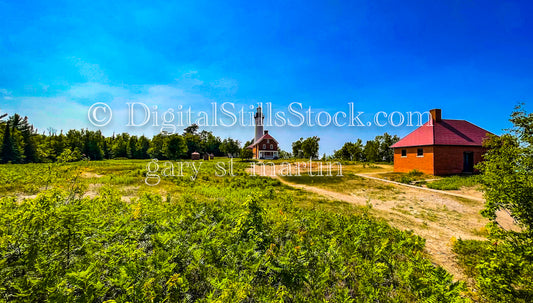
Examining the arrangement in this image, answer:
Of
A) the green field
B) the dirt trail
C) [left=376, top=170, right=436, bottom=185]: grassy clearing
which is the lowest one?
the dirt trail

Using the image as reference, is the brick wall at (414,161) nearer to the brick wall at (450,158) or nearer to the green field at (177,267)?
the brick wall at (450,158)

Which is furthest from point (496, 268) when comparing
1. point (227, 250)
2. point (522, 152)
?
point (227, 250)

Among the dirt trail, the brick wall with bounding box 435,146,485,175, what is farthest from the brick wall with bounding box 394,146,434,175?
the dirt trail

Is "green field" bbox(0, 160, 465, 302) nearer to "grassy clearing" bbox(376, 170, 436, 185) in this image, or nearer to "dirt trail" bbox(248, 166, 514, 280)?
"dirt trail" bbox(248, 166, 514, 280)

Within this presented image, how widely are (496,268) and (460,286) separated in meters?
1.35

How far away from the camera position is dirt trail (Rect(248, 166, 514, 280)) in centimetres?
550

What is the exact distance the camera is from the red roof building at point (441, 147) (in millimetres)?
19859

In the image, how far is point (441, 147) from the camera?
1986cm

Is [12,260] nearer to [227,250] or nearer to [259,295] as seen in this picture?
[227,250]

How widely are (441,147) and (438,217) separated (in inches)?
599

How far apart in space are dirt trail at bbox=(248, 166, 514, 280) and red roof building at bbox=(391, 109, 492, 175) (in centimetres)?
861

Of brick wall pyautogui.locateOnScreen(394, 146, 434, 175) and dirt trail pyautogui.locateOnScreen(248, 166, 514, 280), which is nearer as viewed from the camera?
dirt trail pyautogui.locateOnScreen(248, 166, 514, 280)

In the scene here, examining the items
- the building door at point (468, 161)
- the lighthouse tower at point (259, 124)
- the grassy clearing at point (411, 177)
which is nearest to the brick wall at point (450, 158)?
the building door at point (468, 161)

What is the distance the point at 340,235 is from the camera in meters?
4.40
